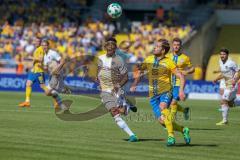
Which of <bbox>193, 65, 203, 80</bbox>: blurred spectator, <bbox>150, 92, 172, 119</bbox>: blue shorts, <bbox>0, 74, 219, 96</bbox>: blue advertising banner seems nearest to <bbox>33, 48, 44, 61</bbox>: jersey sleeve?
<bbox>150, 92, 172, 119</bbox>: blue shorts

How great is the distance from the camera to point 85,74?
39.7 metres

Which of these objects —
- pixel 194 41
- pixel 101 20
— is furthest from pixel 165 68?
pixel 101 20

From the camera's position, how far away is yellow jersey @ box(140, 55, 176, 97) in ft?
50.7

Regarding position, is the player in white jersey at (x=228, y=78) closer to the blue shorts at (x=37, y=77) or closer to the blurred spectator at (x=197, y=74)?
the blue shorts at (x=37, y=77)

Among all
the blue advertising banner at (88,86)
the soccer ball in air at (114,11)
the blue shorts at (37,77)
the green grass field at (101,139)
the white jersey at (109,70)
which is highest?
the soccer ball in air at (114,11)

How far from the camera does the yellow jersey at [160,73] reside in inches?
609

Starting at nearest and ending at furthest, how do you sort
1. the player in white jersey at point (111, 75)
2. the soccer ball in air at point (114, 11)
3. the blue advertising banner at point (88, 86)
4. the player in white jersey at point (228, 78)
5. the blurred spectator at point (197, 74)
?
the player in white jersey at point (111, 75) → the player in white jersey at point (228, 78) → the soccer ball in air at point (114, 11) → the blue advertising banner at point (88, 86) → the blurred spectator at point (197, 74)

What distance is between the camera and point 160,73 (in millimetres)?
15602

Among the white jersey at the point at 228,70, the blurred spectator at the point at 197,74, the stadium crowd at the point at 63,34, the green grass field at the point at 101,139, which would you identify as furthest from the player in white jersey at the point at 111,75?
the stadium crowd at the point at 63,34

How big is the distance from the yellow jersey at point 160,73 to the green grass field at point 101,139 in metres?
1.12

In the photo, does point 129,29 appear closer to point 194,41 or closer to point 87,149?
point 194,41

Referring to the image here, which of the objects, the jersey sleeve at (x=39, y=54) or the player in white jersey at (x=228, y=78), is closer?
Answer: the player in white jersey at (x=228, y=78)

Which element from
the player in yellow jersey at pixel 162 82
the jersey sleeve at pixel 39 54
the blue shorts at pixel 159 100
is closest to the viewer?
the player in yellow jersey at pixel 162 82

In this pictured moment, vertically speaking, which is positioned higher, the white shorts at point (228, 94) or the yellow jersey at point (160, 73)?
the yellow jersey at point (160, 73)
